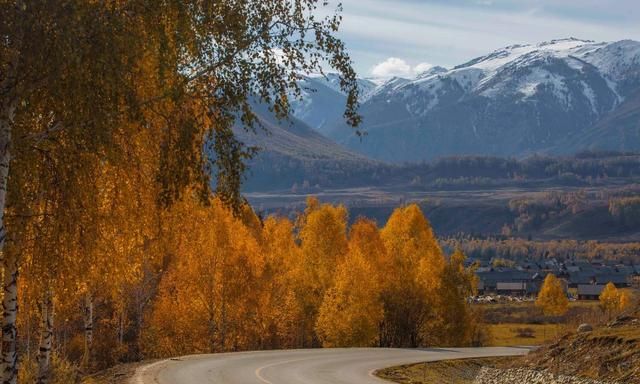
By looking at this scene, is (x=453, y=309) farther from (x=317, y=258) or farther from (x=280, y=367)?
(x=280, y=367)

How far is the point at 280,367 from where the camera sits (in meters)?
37.4

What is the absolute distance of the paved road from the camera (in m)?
32.1

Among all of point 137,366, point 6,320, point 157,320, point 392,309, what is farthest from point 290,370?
point 392,309

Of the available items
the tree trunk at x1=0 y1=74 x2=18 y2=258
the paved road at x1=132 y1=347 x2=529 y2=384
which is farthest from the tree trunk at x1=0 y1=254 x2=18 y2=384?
the paved road at x1=132 y1=347 x2=529 y2=384

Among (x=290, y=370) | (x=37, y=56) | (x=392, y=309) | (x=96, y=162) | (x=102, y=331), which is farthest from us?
(x=392, y=309)

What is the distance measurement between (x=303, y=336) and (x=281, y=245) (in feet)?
30.0

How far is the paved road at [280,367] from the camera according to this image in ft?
105

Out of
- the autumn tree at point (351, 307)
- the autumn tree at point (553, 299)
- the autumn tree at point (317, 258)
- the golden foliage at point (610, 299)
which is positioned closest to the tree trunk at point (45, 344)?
the autumn tree at point (351, 307)

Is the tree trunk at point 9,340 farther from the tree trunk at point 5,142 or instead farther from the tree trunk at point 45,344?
the tree trunk at point 45,344

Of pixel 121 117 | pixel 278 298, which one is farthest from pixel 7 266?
pixel 278 298

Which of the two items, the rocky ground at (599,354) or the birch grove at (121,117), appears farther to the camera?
the rocky ground at (599,354)

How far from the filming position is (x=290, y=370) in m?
36.3

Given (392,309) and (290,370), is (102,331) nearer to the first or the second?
(290,370)

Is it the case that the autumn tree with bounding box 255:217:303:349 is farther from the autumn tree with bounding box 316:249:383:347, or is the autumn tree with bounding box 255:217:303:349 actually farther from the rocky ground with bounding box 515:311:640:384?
the rocky ground with bounding box 515:311:640:384
